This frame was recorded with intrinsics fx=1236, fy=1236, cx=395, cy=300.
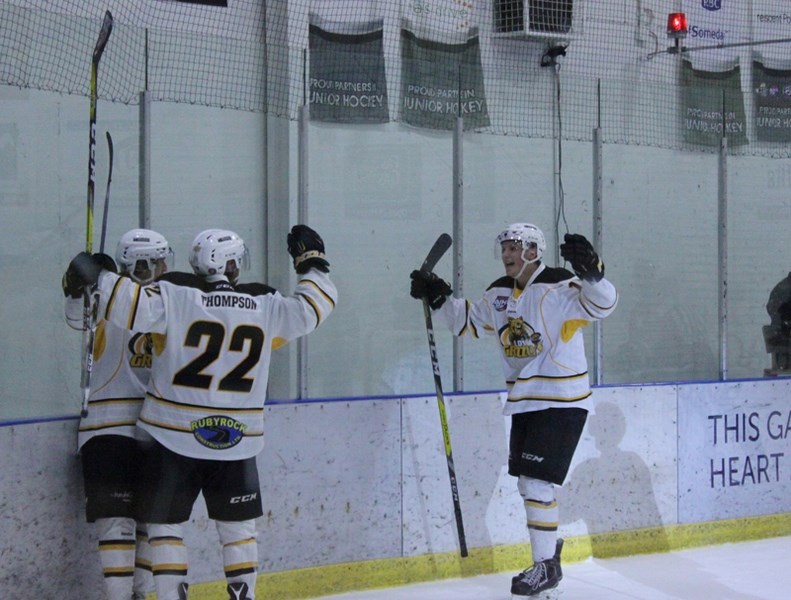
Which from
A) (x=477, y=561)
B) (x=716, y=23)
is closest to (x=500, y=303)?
(x=477, y=561)

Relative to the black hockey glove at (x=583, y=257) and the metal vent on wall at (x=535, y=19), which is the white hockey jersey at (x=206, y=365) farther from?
the metal vent on wall at (x=535, y=19)

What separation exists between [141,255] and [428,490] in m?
1.55

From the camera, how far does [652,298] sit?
6695mm

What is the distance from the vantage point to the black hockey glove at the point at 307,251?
12.1 feet

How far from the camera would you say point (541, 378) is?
14.0ft

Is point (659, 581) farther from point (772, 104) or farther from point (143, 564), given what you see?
point (772, 104)

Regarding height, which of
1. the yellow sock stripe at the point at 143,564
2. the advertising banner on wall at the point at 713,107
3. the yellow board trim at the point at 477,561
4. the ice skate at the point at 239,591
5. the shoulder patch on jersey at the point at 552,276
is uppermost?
the advertising banner on wall at the point at 713,107

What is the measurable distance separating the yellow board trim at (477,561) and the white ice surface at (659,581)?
0.04 m

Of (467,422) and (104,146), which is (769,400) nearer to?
(467,422)

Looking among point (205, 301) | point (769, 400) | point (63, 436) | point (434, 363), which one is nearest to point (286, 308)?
point (205, 301)

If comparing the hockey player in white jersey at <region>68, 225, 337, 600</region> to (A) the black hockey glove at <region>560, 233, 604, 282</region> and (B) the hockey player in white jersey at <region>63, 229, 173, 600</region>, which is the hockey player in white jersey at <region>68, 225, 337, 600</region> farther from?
(A) the black hockey glove at <region>560, 233, 604, 282</region>

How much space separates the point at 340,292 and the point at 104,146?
1.37 m

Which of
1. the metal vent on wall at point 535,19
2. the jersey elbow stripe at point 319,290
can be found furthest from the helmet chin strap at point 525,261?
the metal vent on wall at point 535,19

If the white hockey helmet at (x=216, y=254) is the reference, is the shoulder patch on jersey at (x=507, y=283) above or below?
below
